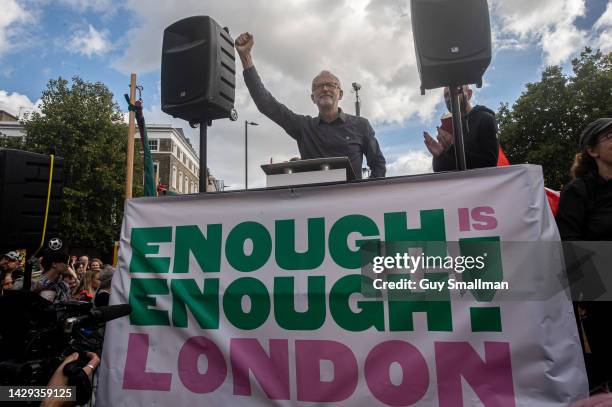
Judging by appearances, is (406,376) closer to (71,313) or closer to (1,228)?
(71,313)

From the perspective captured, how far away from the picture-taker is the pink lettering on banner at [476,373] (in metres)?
1.72

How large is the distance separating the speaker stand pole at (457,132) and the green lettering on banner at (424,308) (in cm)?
67

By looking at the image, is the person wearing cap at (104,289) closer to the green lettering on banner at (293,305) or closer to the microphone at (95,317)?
the microphone at (95,317)

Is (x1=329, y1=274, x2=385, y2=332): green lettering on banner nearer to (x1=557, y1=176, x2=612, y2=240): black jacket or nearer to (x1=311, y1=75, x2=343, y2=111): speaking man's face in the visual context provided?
(x1=557, y1=176, x2=612, y2=240): black jacket

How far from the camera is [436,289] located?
1881mm

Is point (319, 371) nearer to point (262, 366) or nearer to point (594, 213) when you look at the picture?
point (262, 366)

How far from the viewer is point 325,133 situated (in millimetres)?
3635

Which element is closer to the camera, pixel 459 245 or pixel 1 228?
pixel 459 245

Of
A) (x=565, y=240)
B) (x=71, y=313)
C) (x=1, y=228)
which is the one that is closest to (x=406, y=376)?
(x=565, y=240)

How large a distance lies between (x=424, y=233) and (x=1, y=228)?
7.24 ft

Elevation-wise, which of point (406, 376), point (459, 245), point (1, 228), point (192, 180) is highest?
point (192, 180)

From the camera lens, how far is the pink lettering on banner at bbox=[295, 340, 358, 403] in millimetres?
1901

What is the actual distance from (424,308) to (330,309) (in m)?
0.44

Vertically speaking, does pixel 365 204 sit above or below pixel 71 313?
above
